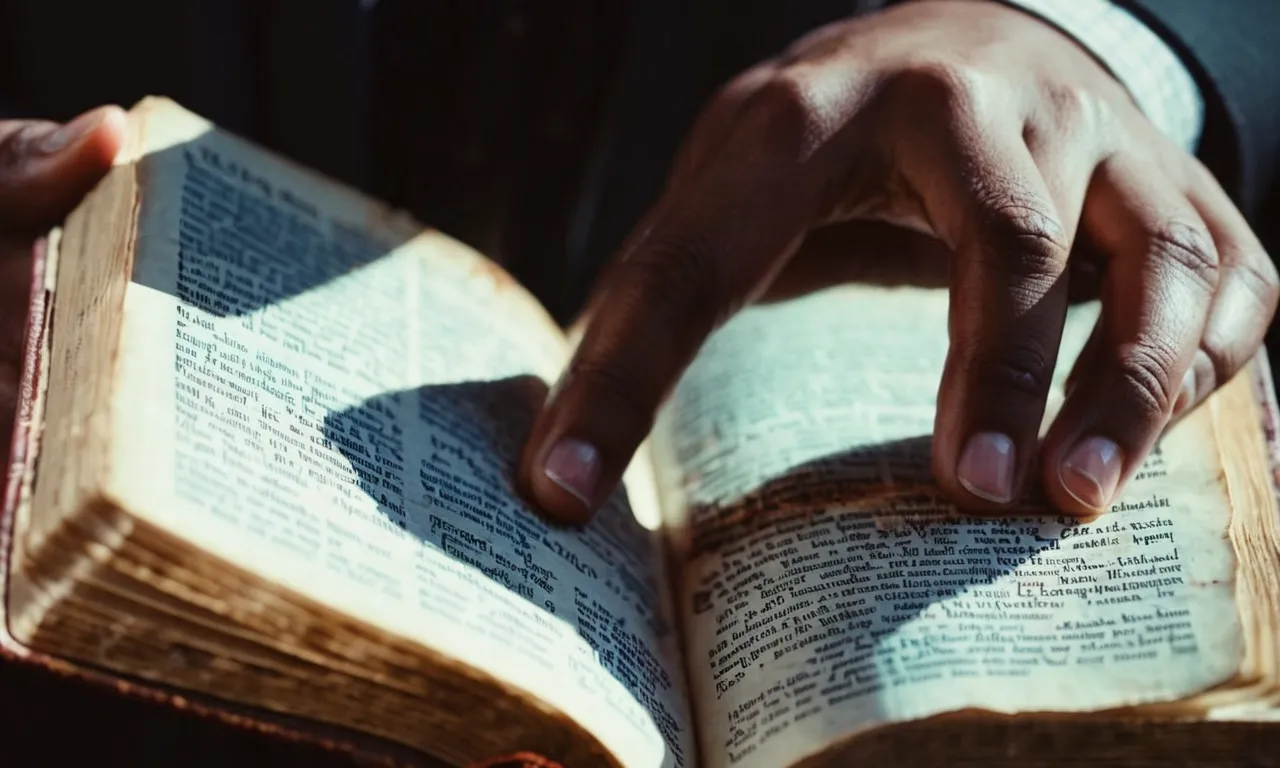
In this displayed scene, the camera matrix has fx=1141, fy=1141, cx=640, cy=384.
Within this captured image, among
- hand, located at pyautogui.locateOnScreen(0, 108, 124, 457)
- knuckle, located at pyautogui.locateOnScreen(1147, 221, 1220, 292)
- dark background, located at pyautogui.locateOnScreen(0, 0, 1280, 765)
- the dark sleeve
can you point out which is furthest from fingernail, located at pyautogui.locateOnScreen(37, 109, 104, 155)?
the dark sleeve

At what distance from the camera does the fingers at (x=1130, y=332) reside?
1.96ft

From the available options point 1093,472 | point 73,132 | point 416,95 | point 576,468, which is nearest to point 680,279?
point 576,468

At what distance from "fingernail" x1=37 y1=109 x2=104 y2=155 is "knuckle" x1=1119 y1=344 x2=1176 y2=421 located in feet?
1.93

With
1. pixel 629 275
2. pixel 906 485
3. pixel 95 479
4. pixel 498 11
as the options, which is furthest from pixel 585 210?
pixel 95 479

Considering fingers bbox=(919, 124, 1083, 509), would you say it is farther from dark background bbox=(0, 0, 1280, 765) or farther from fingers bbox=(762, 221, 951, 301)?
dark background bbox=(0, 0, 1280, 765)

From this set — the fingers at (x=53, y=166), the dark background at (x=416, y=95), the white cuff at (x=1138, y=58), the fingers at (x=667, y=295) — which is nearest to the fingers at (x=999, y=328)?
the fingers at (x=667, y=295)

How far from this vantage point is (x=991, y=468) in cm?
59

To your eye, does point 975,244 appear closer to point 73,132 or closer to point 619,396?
point 619,396

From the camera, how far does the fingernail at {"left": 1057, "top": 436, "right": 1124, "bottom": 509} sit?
59 cm

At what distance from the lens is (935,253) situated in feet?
2.76

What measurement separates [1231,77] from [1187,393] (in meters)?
0.36

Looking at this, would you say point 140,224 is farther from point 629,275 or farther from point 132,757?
point 132,757

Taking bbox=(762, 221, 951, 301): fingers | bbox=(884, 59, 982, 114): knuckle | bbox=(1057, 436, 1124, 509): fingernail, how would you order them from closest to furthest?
bbox=(1057, 436, 1124, 509): fingernail → bbox=(884, 59, 982, 114): knuckle → bbox=(762, 221, 951, 301): fingers

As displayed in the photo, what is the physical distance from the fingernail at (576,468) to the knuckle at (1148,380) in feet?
0.93
